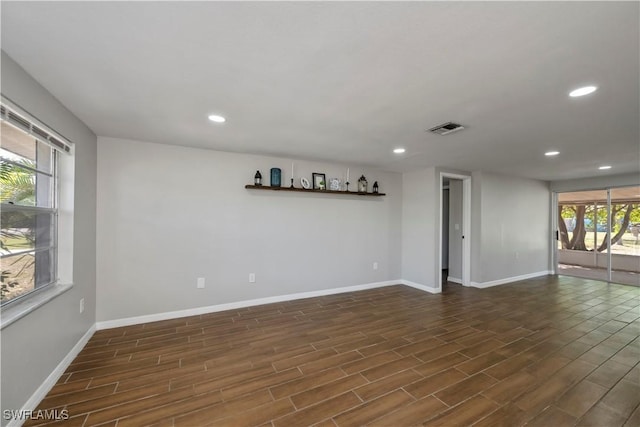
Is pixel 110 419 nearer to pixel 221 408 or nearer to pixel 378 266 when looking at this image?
pixel 221 408

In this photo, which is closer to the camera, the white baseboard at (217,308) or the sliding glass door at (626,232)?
the white baseboard at (217,308)

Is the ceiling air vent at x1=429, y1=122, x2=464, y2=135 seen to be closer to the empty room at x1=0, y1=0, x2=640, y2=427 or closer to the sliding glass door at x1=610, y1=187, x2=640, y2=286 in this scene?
the empty room at x1=0, y1=0, x2=640, y2=427

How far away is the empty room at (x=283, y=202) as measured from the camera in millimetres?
1467

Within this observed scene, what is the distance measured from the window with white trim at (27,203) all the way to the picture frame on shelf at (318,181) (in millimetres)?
3014

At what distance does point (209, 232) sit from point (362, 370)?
2628 millimetres

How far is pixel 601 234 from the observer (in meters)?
6.14

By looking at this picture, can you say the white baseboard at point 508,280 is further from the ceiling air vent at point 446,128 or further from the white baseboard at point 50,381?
the white baseboard at point 50,381

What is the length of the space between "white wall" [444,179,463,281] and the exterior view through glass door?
3168 mm

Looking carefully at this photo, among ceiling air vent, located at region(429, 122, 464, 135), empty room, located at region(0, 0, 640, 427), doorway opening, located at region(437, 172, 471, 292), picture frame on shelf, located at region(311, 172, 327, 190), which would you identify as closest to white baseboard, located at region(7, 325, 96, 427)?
A: empty room, located at region(0, 0, 640, 427)

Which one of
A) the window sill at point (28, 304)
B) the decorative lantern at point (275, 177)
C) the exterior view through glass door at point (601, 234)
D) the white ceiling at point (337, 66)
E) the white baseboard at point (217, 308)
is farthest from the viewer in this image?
the exterior view through glass door at point (601, 234)

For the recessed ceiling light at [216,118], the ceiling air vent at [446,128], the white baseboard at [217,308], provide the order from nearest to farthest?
the recessed ceiling light at [216,118]
the ceiling air vent at [446,128]
the white baseboard at [217,308]

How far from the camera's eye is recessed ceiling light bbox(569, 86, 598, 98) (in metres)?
1.96

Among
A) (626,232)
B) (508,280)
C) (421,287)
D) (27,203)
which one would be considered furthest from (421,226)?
(27,203)

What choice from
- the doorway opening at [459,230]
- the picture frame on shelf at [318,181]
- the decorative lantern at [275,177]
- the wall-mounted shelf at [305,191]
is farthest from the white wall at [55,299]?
the doorway opening at [459,230]
